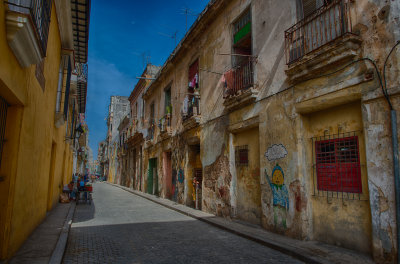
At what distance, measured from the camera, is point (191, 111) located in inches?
485

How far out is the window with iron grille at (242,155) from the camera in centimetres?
856

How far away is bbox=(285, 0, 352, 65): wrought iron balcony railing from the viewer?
5293 millimetres

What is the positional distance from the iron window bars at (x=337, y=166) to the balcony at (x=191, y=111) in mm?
5891

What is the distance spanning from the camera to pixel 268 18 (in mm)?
7586

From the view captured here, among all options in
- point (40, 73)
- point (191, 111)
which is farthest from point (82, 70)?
point (40, 73)

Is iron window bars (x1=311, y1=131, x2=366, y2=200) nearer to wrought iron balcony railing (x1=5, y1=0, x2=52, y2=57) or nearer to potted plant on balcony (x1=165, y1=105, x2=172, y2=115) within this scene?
wrought iron balcony railing (x1=5, y1=0, x2=52, y2=57)

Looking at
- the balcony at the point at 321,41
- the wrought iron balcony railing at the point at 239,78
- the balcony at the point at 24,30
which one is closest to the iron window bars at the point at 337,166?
the balcony at the point at 321,41

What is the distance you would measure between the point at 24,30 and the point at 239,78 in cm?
633

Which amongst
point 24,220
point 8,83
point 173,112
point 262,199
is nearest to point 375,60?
point 262,199

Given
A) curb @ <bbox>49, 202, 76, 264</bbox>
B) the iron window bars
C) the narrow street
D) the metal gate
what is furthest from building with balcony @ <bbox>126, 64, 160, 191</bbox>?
the metal gate

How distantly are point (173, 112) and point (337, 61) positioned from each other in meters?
10.5

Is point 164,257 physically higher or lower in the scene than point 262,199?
lower

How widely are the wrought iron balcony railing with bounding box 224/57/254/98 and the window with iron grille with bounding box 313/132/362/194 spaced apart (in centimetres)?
301

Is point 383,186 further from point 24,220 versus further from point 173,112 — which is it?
point 173,112
